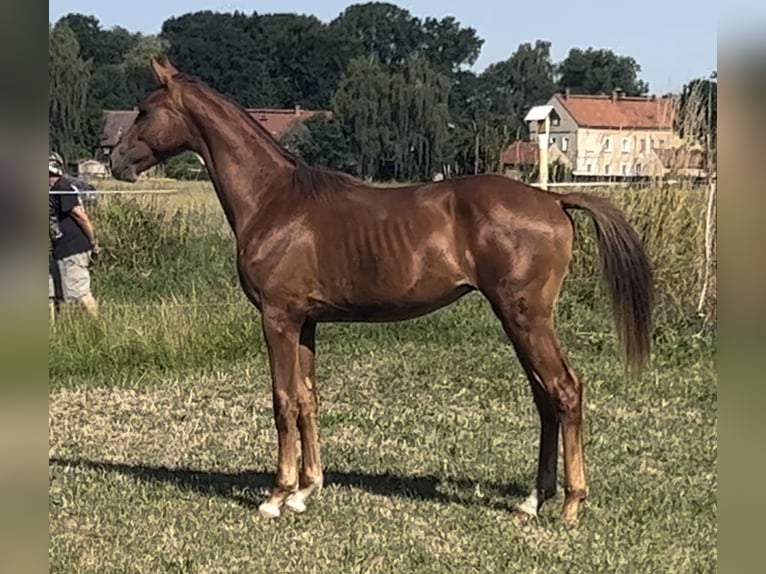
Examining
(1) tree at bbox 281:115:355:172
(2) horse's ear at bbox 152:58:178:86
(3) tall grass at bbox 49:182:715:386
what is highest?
(1) tree at bbox 281:115:355:172

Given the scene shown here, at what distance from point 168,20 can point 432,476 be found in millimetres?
54571

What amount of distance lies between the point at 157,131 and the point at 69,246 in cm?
402

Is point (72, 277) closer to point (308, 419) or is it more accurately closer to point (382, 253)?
point (308, 419)

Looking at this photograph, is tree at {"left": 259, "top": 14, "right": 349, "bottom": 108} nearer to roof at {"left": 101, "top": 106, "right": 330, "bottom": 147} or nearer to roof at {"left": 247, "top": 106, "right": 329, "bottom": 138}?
roof at {"left": 247, "top": 106, "right": 329, "bottom": 138}

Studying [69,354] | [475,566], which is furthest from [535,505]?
[69,354]

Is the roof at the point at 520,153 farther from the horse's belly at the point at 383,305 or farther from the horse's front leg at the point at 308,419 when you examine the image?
the horse's belly at the point at 383,305

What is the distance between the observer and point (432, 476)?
5148mm

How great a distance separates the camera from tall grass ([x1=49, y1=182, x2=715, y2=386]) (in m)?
8.09

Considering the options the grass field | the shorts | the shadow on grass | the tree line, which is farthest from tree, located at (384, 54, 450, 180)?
the shadow on grass

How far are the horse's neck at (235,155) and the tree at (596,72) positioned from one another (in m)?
44.0

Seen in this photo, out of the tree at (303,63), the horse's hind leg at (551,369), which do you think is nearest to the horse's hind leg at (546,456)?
the horse's hind leg at (551,369)

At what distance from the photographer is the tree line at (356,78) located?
19.8m

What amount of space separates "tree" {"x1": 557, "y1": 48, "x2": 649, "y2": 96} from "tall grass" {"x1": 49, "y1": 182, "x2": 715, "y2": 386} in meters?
38.6

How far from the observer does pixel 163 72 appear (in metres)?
4.66
